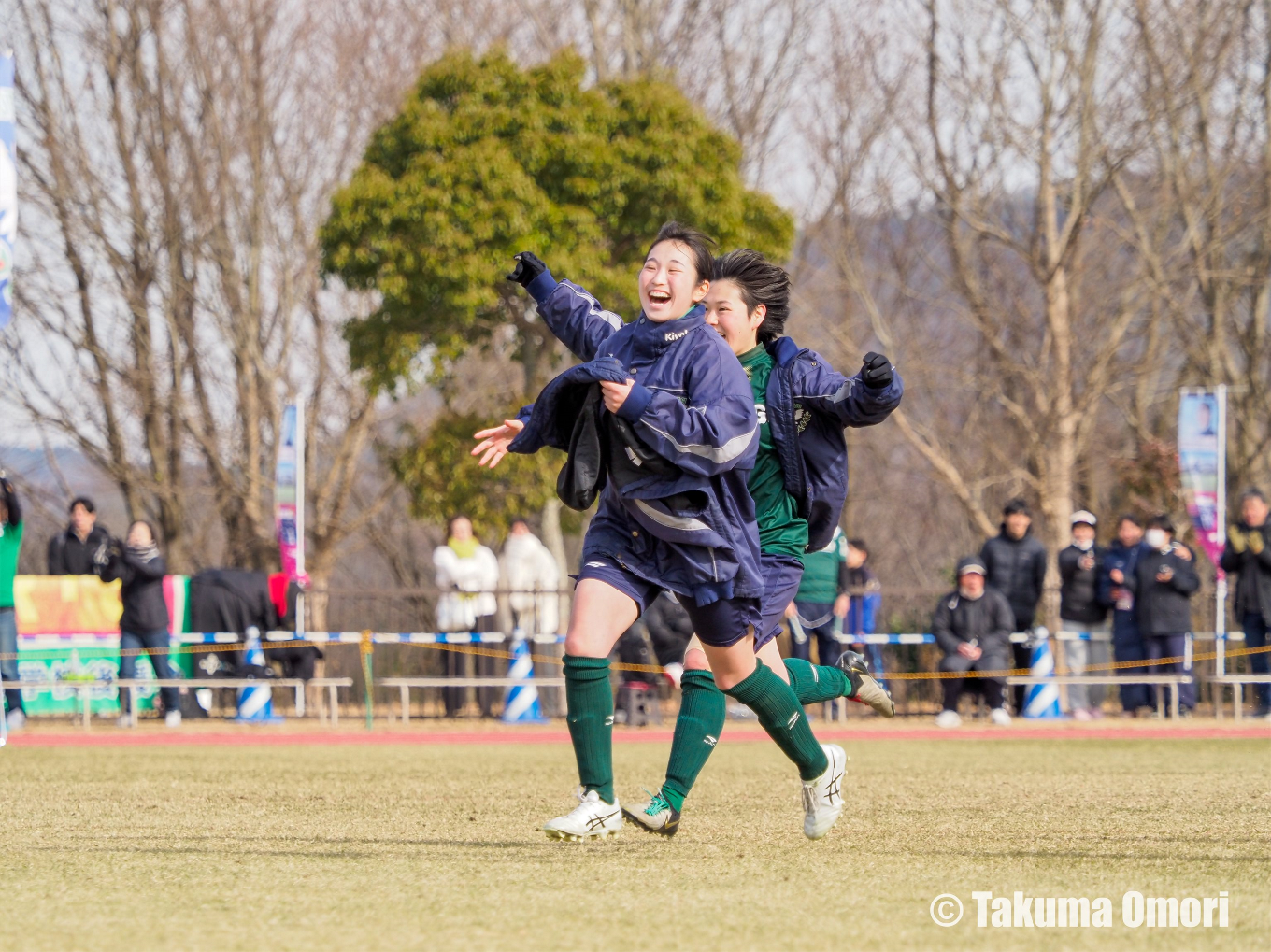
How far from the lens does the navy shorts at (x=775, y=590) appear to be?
5.14m

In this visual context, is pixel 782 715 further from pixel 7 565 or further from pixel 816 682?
pixel 7 565

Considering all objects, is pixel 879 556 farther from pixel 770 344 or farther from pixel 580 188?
pixel 770 344

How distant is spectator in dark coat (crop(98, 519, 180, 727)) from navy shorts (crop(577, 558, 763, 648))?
30.9 feet

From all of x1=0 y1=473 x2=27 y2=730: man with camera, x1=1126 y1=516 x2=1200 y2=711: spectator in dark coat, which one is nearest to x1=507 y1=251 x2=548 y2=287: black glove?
x1=0 y1=473 x2=27 y2=730: man with camera

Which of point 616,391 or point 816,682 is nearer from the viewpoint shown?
point 616,391

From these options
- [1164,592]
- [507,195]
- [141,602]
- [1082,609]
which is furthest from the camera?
[507,195]

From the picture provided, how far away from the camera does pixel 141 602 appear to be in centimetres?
1371

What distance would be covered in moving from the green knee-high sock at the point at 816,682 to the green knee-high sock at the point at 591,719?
3.82 ft

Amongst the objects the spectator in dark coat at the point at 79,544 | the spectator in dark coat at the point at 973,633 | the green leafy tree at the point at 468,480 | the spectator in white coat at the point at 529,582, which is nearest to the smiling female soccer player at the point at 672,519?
the spectator in dark coat at the point at 973,633

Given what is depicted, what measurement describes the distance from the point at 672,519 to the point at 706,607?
31 centimetres

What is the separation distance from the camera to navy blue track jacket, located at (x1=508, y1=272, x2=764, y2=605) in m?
4.53

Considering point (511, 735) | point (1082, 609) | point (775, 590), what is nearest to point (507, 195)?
point (511, 735)

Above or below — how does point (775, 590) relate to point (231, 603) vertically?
above

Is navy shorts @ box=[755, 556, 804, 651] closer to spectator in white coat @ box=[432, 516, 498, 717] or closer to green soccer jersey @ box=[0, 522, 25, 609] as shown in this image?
green soccer jersey @ box=[0, 522, 25, 609]
